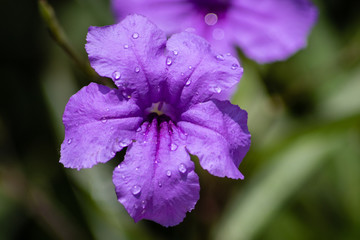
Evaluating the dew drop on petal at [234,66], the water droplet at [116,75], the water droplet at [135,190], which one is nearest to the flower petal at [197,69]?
the dew drop on petal at [234,66]

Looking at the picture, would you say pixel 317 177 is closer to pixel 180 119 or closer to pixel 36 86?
pixel 180 119

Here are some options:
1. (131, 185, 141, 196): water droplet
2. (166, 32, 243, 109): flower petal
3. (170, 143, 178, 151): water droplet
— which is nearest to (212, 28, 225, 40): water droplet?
(166, 32, 243, 109): flower petal

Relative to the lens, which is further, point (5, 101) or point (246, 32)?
point (5, 101)

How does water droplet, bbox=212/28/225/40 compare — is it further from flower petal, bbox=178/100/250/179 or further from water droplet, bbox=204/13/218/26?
flower petal, bbox=178/100/250/179

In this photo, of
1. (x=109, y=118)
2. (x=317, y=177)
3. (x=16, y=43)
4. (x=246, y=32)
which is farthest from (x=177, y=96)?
(x=16, y=43)

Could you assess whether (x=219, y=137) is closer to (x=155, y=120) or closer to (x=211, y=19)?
(x=155, y=120)

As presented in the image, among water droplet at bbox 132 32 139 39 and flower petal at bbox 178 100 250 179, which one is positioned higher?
water droplet at bbox 132 32 139 39

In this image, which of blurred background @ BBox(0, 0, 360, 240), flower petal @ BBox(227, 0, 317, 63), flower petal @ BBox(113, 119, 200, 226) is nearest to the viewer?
flower petal @ BBox(113, 119, 200, 226)
